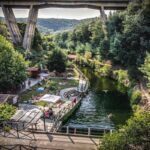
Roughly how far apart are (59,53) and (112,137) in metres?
53.8

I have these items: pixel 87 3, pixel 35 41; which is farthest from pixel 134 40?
pixel 35 41

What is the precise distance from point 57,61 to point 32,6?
100 feet

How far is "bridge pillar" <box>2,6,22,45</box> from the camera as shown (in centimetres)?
10021

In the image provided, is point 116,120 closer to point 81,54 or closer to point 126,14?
point 126,14

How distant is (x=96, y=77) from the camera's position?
269 feet

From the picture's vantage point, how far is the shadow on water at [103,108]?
44125 millimetres

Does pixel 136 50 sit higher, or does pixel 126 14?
pixel 126 14

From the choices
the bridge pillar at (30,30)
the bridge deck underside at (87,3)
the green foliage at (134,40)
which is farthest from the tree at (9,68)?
the bridge pillar at (30,30)

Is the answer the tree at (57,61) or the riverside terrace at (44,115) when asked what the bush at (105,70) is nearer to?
the tree at (57,61)

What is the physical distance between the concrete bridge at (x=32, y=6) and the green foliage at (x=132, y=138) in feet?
231

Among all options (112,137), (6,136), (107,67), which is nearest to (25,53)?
(107,67)

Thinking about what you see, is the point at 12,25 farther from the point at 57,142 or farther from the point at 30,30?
the point at 57,142

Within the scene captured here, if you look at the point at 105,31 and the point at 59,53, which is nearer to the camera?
the point at 59,53

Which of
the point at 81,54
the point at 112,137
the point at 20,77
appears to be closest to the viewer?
the point at 112,137
